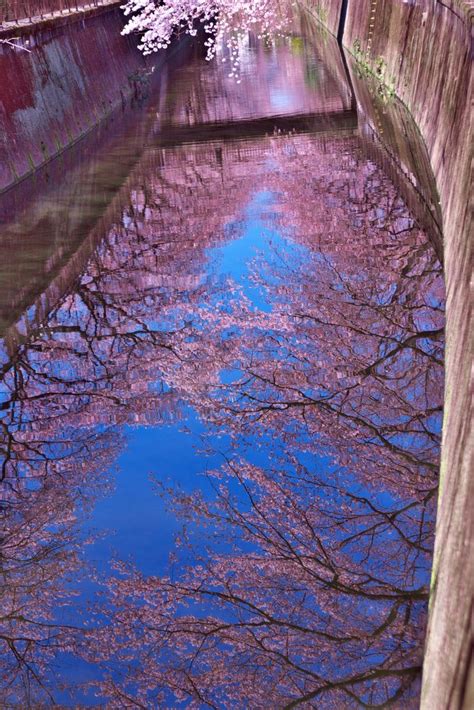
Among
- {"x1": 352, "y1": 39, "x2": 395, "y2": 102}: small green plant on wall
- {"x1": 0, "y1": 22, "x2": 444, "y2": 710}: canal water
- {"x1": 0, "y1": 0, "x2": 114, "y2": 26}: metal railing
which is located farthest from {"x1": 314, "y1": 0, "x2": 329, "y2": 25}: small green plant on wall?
{"x1": 0, "y1": 22, "x2": 444, "y2": 710}: canal water

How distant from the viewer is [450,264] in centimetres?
963

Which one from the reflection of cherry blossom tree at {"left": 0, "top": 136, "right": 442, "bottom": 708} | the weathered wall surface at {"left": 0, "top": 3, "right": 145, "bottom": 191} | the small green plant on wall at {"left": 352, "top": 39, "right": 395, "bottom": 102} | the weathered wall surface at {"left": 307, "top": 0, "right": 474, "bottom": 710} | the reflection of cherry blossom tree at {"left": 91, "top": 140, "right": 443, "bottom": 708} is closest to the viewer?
the weathered wall surface at {"left": 307, "top": 0, "right": 474, "bottom": 710}

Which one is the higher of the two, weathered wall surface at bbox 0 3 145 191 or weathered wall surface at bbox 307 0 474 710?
weathered wall surface at bbox 0 3 145 191

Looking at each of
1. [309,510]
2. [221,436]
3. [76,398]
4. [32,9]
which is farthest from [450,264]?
[32,9]

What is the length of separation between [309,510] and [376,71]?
22493mm

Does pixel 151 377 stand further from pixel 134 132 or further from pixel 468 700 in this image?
pixel 134 132

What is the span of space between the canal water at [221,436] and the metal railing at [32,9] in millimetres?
4382

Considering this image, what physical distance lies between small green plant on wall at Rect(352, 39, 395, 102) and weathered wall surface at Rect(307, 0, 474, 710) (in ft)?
0.51

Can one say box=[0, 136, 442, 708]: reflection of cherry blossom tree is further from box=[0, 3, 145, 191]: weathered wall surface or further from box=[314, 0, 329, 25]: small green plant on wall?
box=[314, 0, 329, 25]: small green plant on wall

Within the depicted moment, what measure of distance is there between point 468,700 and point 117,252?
35.9ft

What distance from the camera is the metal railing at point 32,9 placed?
65.8 feet

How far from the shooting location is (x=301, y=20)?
58.7 metres

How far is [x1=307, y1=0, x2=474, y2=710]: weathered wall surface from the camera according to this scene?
3877 mm

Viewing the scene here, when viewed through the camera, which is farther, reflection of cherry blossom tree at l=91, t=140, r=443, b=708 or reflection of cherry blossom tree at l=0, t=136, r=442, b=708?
reflection of cherry blossom tree at l=0, t=136, r=442, b=708
